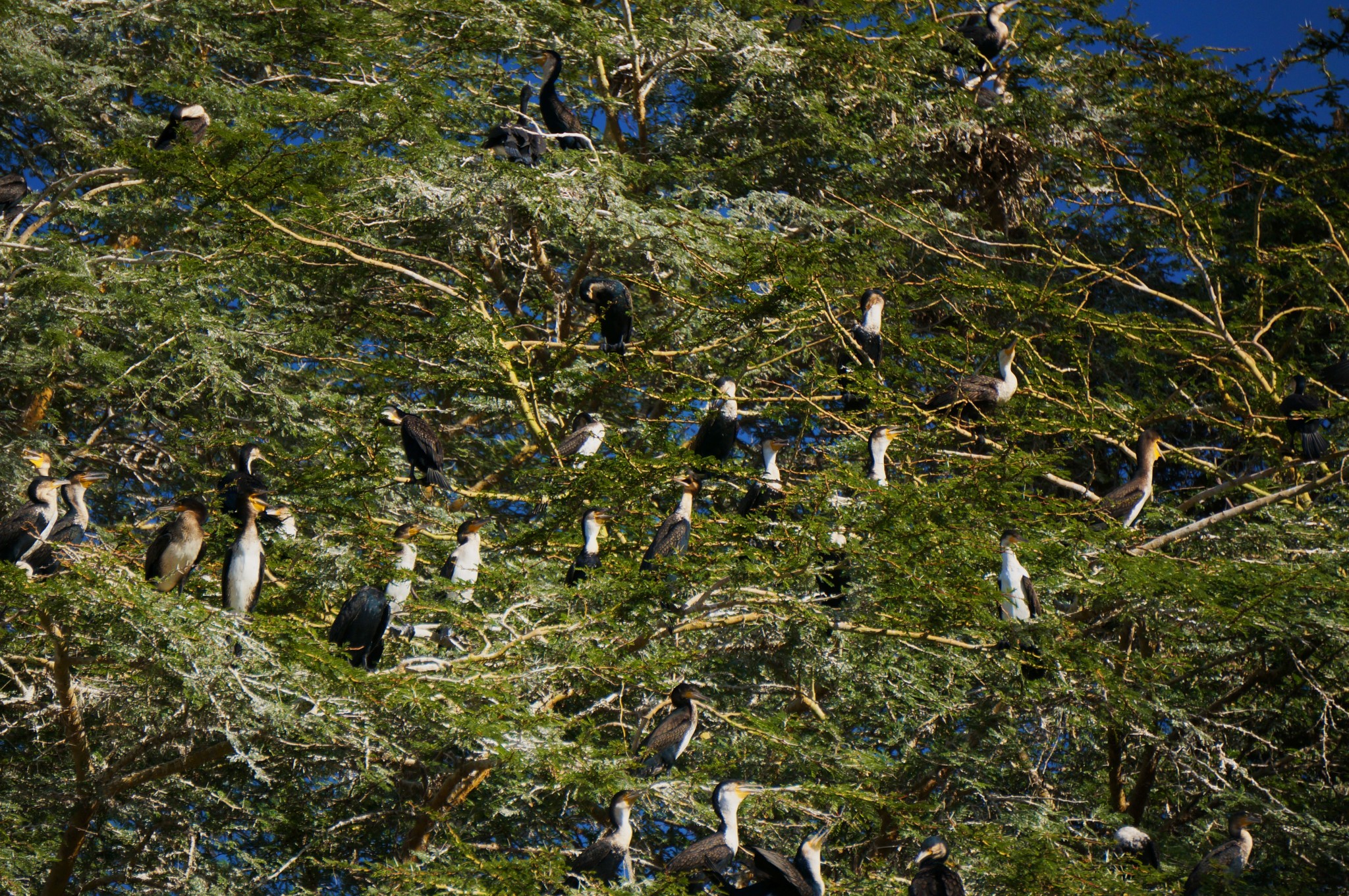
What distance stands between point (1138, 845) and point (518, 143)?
6210 millimetres

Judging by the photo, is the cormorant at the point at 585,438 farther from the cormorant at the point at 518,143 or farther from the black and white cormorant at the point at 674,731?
the cormorant at the point at 518,143

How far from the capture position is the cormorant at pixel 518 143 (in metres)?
9.48

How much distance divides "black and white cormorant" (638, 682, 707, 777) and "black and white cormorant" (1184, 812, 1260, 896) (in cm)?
275

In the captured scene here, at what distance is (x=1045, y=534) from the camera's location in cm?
682

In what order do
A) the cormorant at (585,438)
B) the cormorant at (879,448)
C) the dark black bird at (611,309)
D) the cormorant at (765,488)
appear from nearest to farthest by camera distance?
1. the cormorant at (765,488)
2. the cormorant at (879,448)
3. the cormorant at (585,438)
4. the dark black bird at (611,309)

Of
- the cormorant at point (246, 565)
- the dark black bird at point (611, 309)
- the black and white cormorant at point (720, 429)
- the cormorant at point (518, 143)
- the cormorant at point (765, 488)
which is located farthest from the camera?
the cormorant at point (518, 143)

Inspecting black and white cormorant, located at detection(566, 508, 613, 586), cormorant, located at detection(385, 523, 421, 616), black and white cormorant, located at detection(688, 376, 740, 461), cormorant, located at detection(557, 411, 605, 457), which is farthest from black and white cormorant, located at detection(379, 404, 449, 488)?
black and white cormorant, located at detection(688, 376, 740, 461)

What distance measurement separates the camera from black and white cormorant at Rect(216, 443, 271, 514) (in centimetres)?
765

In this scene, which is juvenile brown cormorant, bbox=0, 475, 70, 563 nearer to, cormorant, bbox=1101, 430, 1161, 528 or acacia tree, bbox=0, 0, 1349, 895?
Answer: acacia tree, bbox=0, 0, 1349, 895

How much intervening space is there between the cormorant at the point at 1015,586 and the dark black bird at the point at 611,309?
9.45ft

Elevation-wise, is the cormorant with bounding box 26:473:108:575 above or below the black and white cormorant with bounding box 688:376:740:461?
below

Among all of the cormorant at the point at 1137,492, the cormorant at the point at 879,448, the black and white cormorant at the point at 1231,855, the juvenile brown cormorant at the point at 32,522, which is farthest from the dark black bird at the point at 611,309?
the black and white cormorant at the point at 1231,855

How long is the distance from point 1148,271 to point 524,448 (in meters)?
6.88

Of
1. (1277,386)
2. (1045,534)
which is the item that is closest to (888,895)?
(1045,534)
